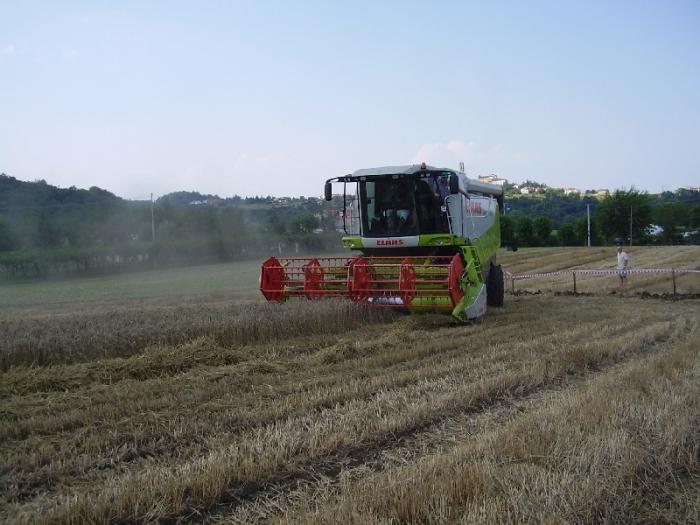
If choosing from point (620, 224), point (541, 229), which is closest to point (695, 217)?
point (620, 224)

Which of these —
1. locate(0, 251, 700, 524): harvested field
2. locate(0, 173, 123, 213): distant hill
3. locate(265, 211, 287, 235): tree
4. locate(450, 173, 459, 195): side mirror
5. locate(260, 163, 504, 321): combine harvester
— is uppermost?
locate(0, 173, 123, 213): distant hill

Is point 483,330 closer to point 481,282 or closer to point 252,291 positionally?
point 481,282

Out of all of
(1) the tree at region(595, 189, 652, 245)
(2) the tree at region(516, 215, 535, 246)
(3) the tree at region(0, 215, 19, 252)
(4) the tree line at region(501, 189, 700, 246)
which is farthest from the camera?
(1) the tree at region(595, 189, 652, 245)

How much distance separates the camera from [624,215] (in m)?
56.1

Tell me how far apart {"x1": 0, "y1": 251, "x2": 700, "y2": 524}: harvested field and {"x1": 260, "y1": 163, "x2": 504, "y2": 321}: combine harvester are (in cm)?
162

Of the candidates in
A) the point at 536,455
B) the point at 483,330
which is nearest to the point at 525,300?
the point at 483,330

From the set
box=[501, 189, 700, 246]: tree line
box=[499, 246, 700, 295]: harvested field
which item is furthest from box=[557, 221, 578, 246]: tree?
box=[499, 246, 700, 295]: harvested field

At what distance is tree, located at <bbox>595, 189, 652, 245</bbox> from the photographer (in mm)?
55719

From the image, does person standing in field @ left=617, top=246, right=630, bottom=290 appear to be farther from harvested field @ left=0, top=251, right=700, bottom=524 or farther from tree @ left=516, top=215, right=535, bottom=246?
tree @ left=516, top=215, right=535, bottom=246

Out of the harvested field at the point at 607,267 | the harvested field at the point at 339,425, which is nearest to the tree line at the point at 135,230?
the harvested field at the point at 607,267

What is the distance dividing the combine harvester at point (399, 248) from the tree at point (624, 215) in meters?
49.0

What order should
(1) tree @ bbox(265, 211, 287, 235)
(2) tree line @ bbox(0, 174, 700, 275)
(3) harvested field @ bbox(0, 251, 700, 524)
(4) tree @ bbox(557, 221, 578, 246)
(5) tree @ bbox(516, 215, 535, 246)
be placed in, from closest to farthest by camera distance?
(3) harvested field @ bbox(0, 251, 700, 524), (2) tree line @ bbox(0, 174, 700, 275), (1) tree @ bbox(265, 211, 287, 235), (5) tree @ bbox(516, 215, 535, 246), (4) tree @ bbox(557, 221, 578, 246)

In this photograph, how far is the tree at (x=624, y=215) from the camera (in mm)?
55719

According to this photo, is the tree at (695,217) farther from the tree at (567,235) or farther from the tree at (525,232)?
the tree at (525,232)
